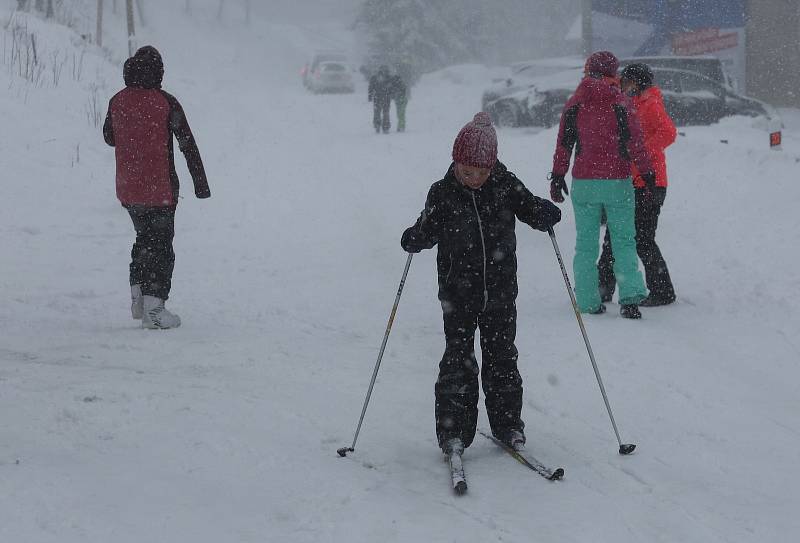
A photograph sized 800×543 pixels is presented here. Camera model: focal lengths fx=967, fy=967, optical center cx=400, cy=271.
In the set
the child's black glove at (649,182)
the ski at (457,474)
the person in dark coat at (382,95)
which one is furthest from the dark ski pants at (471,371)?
the person in dark coat at (382,95)

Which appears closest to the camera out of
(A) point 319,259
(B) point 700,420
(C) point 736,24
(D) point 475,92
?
(B) point 700,420

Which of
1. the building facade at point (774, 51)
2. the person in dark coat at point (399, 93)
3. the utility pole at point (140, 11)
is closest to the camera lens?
the person in dark coat at point (399, 93)

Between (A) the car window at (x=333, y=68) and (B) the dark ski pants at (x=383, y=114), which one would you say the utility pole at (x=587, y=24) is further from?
(A) the car window at (x=333, y=68)

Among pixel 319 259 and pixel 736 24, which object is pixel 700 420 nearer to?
pixel 319 259

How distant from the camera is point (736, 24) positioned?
32.3m

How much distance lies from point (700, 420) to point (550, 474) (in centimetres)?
131

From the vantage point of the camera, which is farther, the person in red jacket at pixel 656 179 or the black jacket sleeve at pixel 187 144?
the person in red jacket at pixel 656 179

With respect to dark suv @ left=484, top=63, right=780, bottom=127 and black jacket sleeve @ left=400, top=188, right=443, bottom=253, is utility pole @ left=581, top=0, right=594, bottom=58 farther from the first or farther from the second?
black jacket sleeve @ left=400, top=188, right=443, bottom=253

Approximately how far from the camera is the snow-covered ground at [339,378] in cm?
384

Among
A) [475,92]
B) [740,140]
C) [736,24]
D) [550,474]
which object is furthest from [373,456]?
[475,92]

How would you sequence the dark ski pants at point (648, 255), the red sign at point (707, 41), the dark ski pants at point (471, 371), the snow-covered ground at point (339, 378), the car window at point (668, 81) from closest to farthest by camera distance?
the snow-covered ground at point (339, 378) → the dark ski pants at point (471, 371) → the dark ski pants at point (648, 255) → the car window at point (668, 81) → the red sign at point (707, 41)

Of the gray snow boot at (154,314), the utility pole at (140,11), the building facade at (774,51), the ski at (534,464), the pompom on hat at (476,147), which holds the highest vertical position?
the utility pole at (140,11)

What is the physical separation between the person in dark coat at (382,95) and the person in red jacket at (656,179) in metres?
16.1

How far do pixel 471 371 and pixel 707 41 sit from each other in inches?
1227
